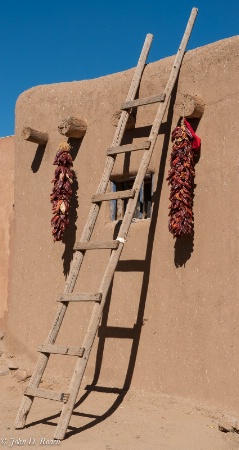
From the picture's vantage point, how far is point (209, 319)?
5.47 m

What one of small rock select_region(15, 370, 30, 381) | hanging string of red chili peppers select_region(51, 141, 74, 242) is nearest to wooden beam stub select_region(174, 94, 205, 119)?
hanging string of red chili peppers select_region(51, 141, 74, 242)

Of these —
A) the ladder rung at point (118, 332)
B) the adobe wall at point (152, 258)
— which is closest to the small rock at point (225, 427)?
the adobe wall at point (152, 258)

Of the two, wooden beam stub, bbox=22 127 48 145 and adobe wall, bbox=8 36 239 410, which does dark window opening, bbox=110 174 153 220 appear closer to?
adobe wall, bbox=8 36 239 410

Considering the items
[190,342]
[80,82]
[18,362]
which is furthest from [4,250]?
[190,342]

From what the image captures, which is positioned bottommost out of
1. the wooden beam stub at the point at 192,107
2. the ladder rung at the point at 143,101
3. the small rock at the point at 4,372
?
the small rock at the point at 4,372

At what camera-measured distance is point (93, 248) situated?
18.4 ft

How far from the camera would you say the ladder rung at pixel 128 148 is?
574 cm

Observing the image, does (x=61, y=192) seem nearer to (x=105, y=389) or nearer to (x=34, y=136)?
(x=34, y=136)

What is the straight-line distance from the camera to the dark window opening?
6285 millimetres

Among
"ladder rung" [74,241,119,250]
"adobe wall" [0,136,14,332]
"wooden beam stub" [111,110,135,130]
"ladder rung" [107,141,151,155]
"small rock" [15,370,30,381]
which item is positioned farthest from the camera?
"adobe wall" [0,136,14,332]

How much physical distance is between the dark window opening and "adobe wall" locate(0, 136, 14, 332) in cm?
210

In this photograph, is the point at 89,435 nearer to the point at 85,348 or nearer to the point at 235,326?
the point at 85,348

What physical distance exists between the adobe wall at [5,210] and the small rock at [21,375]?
1.23 metres

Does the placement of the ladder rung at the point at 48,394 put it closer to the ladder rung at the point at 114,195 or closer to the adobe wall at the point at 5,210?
the ladder rung at the point at 114,195
